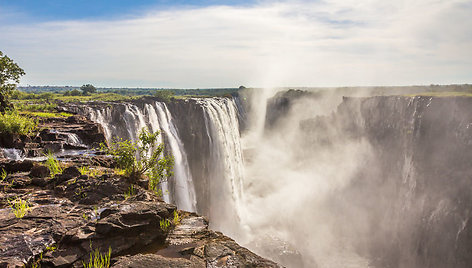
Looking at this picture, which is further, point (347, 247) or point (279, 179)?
point (279, 179)

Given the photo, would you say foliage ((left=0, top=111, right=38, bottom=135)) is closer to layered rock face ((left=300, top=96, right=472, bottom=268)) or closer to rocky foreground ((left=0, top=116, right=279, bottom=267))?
rocky foreground ((left=0, top=116, right=279, bottom=267))

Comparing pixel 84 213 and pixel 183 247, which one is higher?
pixel 84 213

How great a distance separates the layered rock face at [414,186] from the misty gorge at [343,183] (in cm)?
13

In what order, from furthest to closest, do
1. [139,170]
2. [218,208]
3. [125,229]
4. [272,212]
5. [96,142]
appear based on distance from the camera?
[272,212] → [218,208] → [96,142] → [139,170] → [125,229]

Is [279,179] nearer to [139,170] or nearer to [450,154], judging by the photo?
[450,154]

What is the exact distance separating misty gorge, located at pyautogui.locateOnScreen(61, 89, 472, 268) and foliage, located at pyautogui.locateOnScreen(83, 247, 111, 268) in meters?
16.3

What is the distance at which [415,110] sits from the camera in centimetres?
3869

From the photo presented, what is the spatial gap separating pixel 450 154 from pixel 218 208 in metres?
28.9

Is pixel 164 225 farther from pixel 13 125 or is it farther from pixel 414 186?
pixel 414 186

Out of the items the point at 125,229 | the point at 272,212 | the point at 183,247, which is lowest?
the point at 272,212

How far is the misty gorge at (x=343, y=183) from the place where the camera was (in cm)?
2856

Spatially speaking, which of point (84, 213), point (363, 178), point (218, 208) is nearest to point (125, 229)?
point (84, 213)

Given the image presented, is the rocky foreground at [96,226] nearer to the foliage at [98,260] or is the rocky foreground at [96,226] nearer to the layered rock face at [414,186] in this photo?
the foliage at [98,260]

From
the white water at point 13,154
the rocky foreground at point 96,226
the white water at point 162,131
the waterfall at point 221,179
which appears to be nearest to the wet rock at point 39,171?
the rocky foreground at point 96,226
